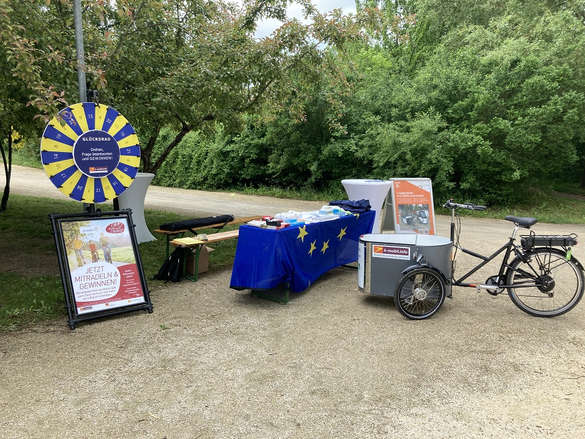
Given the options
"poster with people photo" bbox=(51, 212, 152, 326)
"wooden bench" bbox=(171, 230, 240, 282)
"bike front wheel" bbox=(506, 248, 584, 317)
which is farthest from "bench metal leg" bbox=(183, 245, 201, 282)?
"bike front wheel" bbox=(506, 248, 584, 317)

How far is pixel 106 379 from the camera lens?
10.2 ft

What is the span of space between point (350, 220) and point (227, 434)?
3.74 metres

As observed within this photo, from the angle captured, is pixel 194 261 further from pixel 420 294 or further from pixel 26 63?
pixel 26 63

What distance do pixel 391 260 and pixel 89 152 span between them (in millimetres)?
3171

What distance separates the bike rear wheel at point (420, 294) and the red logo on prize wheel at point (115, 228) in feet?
9.53

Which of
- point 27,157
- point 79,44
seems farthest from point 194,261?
point 27,157

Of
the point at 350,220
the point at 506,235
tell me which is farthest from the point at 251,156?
the point at 350,220

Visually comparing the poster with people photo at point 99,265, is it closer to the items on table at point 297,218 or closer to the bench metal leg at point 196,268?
the bench metal leg at point 196,268

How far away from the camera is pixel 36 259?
20.9ft

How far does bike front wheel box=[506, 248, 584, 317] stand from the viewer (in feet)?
13.8

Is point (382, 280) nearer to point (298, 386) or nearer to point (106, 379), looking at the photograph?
point (298, 386)

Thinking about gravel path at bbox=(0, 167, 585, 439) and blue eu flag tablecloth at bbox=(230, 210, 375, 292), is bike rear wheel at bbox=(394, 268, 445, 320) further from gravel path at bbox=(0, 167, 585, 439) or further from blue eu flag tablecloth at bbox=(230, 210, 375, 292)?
blue eu flag tablecloth at bbox=(230, 210, 375, 292)

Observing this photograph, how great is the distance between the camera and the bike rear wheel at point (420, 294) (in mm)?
4328

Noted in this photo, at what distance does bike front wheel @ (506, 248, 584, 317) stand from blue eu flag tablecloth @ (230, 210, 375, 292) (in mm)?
2067
